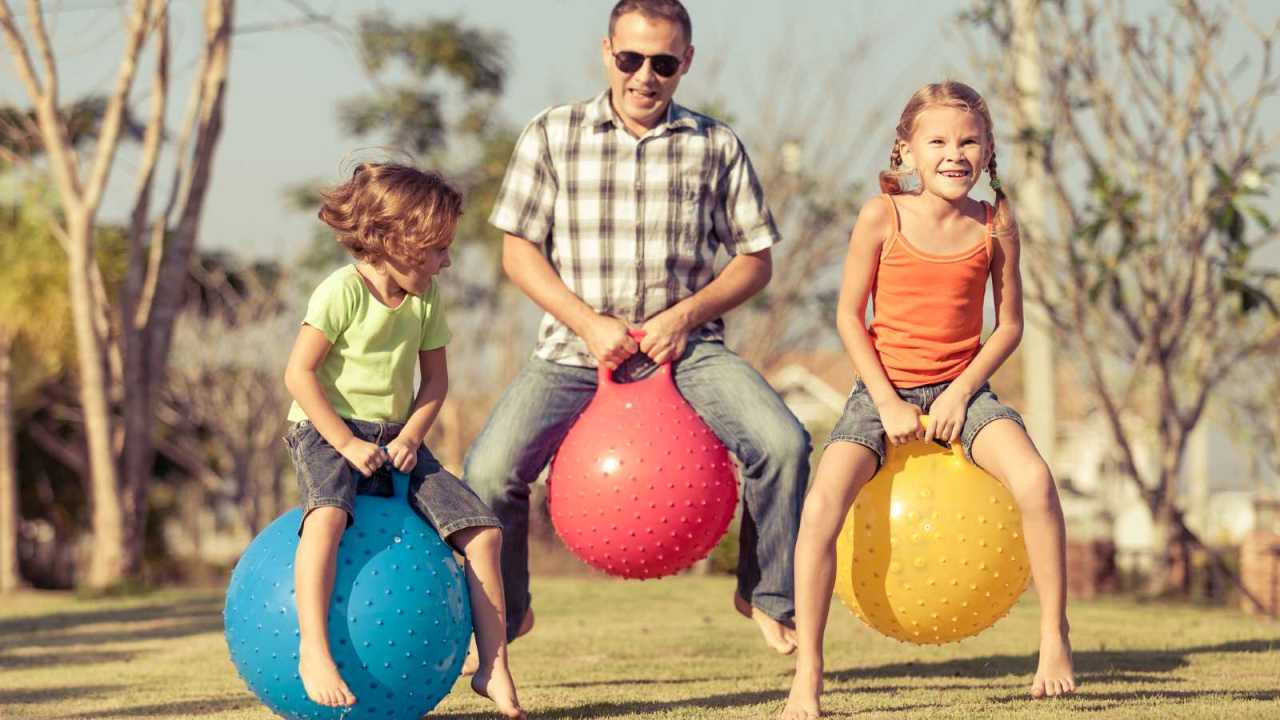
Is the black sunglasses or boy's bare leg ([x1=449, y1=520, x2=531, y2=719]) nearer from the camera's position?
boy's bare leg ([x1=449, y1=520, x2=531, y2=719])

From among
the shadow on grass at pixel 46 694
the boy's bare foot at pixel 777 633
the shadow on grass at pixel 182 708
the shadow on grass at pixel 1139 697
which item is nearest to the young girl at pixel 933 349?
the shadow on grass at pixel 1139 697

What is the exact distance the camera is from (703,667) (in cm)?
746

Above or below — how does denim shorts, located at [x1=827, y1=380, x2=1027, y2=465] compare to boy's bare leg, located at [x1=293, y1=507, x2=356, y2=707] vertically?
above

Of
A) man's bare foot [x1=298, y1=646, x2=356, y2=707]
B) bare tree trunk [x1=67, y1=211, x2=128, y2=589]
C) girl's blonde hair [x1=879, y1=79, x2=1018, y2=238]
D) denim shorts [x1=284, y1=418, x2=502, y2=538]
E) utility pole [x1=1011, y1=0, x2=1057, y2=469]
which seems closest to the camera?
man's bare foot [x1=298, y1=646, x2=356, y2=707]

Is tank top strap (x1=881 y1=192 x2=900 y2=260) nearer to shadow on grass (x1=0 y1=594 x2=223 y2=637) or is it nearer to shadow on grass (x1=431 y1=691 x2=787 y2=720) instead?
shadow on grass (x1=431 y1=691 x2=787 y2=720)

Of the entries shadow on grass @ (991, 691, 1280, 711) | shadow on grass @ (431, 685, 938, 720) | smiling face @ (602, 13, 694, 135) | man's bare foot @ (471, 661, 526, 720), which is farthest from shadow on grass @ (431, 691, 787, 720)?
smiling face @ (602, 13, 694, 135)

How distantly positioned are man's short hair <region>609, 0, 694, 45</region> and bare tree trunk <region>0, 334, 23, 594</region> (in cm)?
2235

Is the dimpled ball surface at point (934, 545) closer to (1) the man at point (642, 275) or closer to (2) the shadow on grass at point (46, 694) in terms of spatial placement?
(1) the man at point (642, 275)

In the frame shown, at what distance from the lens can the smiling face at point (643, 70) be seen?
618 centimetres

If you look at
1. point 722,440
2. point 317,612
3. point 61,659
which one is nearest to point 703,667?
point 722,440

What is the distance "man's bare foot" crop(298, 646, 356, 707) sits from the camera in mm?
4914

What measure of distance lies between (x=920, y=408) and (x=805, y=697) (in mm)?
1048

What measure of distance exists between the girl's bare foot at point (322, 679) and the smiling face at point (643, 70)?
2.47 metres

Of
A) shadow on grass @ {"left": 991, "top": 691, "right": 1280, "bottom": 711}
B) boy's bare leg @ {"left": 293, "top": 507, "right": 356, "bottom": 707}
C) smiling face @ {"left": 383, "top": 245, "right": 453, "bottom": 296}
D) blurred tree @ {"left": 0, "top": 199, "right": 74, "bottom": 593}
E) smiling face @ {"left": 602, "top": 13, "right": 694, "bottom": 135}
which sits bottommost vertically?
blurred tree @ {"left": 0, "top": 199, "right": 74, "bottom": 593}
